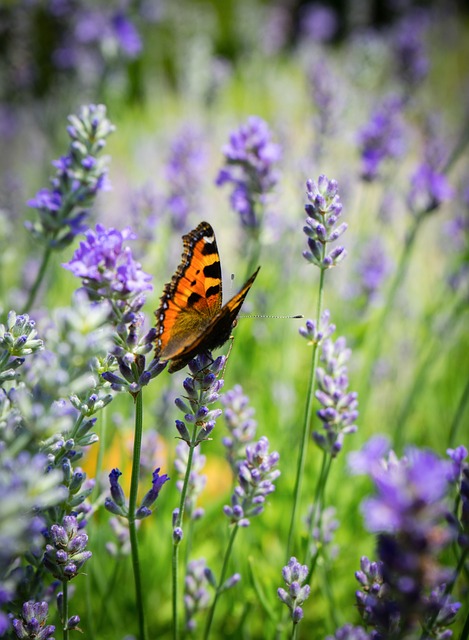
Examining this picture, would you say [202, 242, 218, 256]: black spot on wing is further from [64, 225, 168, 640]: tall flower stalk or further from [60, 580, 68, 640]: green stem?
[60, 580, 68, 640]: green stem

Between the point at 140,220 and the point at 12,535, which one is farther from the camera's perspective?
the point at 140,220

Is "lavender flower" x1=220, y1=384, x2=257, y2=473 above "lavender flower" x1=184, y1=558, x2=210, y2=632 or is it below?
above

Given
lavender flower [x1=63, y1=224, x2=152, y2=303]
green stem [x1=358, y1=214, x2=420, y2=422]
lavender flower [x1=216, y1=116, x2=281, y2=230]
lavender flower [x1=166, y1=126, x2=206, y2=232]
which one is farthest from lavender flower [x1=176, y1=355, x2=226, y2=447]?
lavender flower [x1=166, y1=126, x2=206, y2=232]

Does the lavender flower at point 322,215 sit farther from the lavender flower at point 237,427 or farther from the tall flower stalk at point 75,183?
the tall flower stalk at point 75,183

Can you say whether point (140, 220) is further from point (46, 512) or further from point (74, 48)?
point (74, 48)

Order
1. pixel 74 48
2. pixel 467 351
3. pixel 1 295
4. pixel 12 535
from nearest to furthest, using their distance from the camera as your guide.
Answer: pixel 12 535
pixel 1 295
pixel 467 351
pixel 74 48

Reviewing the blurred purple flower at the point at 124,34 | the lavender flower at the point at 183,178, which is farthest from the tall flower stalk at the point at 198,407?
the blurred purple flower at the point at 124,34

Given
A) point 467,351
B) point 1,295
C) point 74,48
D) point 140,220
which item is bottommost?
point 1,295

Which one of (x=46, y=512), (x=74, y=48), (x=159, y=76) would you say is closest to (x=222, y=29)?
(x=159, y=76)
